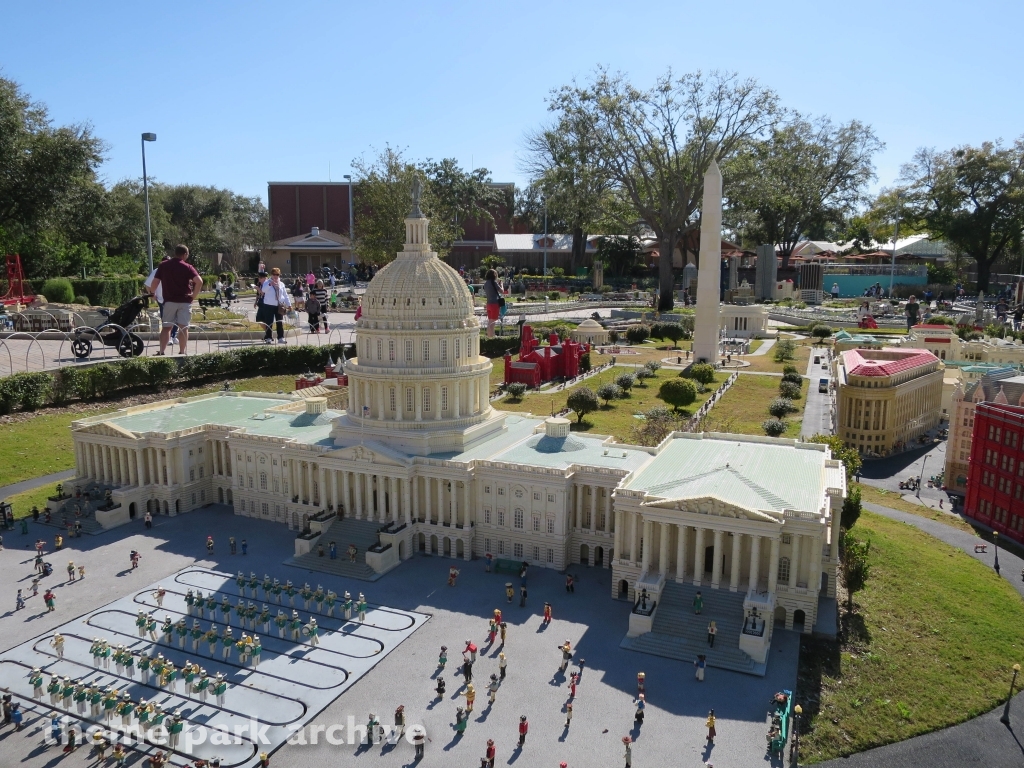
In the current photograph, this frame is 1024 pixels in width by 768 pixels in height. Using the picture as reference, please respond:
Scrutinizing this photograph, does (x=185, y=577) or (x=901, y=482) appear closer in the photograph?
(x=185, y=577)

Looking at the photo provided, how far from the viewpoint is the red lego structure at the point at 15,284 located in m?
91.6

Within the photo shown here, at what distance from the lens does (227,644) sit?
1441 inches

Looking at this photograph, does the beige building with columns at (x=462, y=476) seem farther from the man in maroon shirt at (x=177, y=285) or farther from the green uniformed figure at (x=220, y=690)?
the green uniformed figure at (x=220, y=690)

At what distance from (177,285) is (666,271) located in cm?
9385

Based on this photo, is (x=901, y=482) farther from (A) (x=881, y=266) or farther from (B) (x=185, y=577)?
(A) (x=881, y=266)

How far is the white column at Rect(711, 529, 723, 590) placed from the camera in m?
39.3

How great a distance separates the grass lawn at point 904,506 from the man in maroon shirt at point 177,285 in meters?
47.6

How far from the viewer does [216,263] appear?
165125 mm

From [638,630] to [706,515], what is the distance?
646 cm

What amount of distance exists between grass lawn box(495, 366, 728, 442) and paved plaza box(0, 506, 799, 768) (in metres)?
25.4

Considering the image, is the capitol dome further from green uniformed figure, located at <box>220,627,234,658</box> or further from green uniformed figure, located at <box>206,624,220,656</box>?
green uniformed figure, located at <box>206,624,220,656</box>

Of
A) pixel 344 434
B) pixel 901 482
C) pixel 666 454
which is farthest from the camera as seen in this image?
pixel 901 482

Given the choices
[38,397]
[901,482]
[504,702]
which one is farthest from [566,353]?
[504,702]

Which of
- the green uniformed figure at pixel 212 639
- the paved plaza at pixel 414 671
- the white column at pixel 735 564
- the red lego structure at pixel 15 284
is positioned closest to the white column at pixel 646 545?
the paved plaza at pixel 414 671
